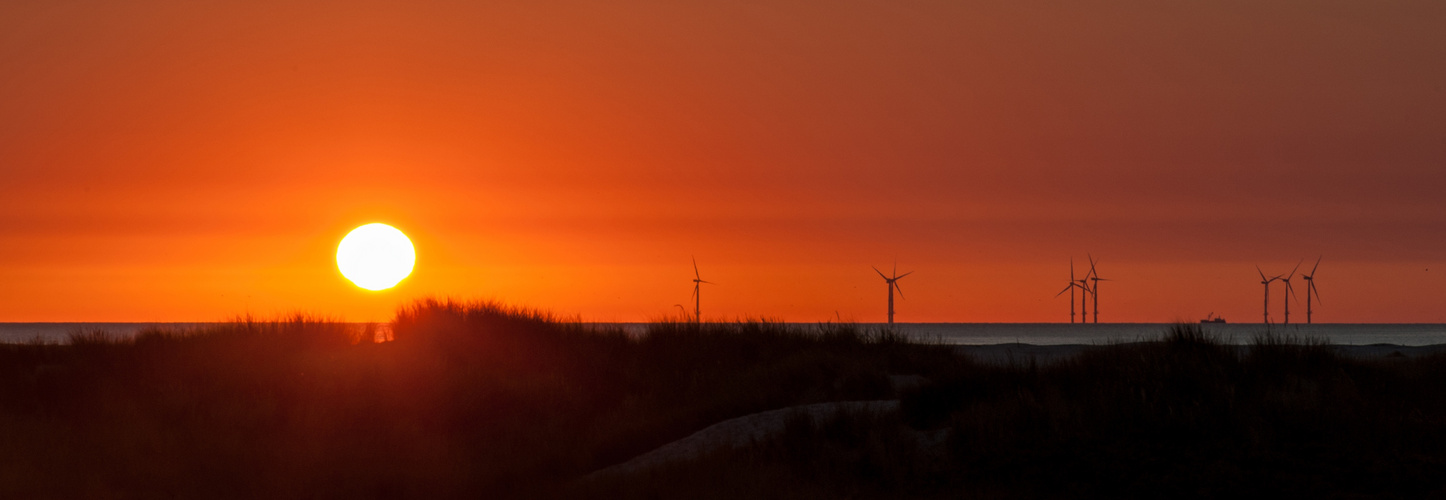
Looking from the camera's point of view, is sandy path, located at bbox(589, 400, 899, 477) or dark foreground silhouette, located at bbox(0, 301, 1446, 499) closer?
dark foreground silhouette, located at bbox(0, 301, 1446, 499)

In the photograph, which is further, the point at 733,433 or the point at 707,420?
the point at 707,420

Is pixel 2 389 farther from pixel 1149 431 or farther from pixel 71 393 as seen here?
pixel 1149 431

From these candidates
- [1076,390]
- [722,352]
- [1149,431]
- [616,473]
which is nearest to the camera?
[1149,431]

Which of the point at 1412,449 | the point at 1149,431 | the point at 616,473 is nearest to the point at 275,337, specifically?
the point at 616,473

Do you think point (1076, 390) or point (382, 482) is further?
point (1076, 390)

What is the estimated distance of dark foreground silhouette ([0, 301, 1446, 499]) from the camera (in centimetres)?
1312

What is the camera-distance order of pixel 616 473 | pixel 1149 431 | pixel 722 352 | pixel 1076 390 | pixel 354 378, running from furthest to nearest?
pixel 722 352 → pixel 354 378 → pixel 1076 390 → pixel 616 473 → pixel 1149 431

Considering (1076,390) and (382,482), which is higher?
(1076,390)

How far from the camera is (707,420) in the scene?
58.8ft

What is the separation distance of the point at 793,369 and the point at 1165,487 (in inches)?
376

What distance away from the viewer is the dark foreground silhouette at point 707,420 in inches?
516

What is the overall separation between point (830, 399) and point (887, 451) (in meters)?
5.82

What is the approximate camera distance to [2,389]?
72.1 ft

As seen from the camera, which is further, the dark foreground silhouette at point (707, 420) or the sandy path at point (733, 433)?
the sandy path at point (733, 433)
